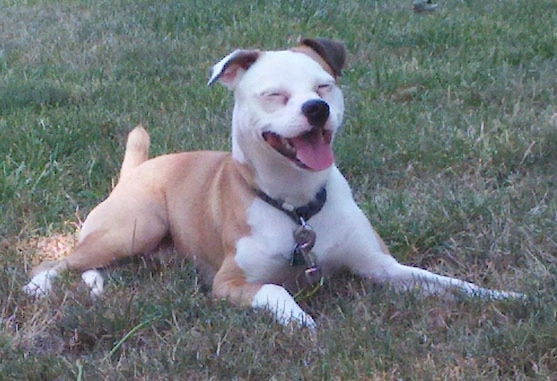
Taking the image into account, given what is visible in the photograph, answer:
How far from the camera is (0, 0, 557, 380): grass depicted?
3275 millimetres

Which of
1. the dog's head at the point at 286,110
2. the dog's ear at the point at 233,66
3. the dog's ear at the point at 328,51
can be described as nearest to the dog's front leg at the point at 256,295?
the dog's head at the point at 286,110

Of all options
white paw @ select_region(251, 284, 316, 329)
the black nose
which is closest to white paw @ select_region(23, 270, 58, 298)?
white paw @ select_region(251, 284, 316, 329)

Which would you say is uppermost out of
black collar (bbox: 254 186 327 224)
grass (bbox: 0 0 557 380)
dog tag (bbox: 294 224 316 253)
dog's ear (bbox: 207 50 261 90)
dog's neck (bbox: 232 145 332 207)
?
dog's ear (bbox: 207 50 261 90)

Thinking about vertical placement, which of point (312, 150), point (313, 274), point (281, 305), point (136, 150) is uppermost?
point (312, 150)

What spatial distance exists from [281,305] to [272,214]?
1.53ft

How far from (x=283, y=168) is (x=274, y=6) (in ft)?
17.2

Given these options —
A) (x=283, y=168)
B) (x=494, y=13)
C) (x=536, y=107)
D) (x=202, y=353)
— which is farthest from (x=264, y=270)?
(x=494, y=13)

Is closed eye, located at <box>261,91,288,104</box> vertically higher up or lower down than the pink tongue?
higher up

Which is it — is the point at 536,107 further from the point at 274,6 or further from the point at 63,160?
the point at 274,6

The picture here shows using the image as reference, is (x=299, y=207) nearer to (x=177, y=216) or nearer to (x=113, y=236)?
(x=177, y=216)

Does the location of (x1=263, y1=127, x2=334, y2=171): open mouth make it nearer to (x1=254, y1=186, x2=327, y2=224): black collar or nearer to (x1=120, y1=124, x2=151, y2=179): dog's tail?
(x1=254, y1=186, x2=327, y2=224): black collar

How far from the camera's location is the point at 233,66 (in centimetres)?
407

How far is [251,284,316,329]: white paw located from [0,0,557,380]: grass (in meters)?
0.07

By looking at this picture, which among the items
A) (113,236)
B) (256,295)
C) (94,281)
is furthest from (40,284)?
(256,295)
